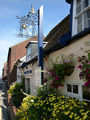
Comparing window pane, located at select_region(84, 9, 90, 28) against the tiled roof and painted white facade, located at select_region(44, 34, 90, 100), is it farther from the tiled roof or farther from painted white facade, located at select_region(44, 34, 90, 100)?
the tiled roof

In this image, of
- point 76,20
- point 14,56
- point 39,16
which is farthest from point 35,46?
point 14,56

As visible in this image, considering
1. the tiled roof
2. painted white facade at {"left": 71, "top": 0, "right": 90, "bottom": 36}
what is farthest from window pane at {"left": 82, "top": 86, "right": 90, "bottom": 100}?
the tiled roof

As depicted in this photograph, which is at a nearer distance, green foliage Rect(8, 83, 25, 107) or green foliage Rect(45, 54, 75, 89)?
green foliage Rect(45, 54, 75, 89)

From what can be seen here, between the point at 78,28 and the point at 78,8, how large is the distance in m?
0.84

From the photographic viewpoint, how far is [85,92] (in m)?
4.07

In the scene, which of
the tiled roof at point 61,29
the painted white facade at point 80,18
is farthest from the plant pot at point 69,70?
the tiled roof at point 61,29

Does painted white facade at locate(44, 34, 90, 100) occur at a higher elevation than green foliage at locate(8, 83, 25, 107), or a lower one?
higher

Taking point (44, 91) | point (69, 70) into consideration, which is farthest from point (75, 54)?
point (44, 91)

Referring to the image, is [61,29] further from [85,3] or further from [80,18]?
[85,3]

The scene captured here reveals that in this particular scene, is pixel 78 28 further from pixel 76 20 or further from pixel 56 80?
pixel 56 80

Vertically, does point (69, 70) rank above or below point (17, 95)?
above

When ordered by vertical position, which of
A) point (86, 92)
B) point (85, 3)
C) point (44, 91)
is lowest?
point (44, 91)

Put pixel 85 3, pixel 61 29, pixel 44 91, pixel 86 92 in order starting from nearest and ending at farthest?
pixel 86 92 → pixel 85 3 → pixel 44 91 → pixel 61 29

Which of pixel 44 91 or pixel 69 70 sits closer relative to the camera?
pixel 69 70
